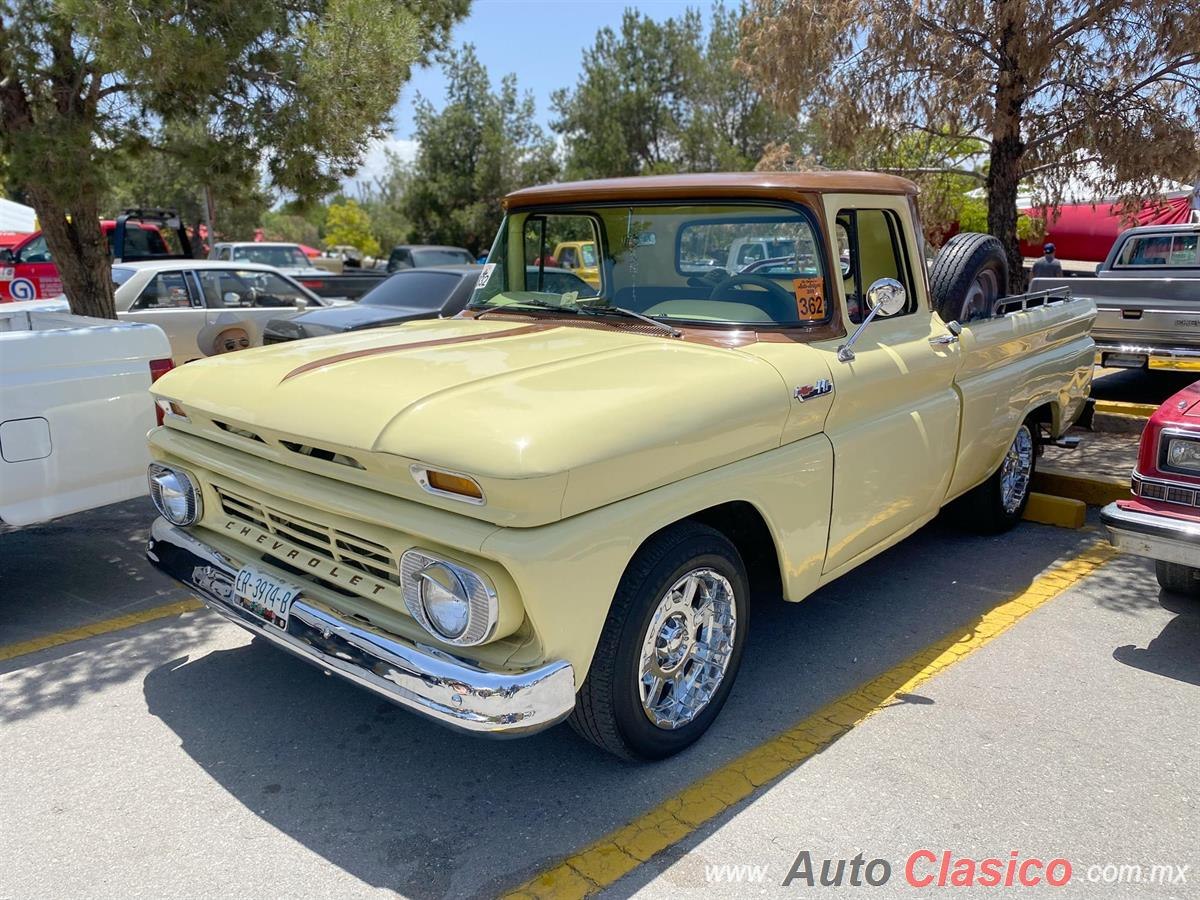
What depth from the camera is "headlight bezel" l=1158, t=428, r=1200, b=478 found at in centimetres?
401

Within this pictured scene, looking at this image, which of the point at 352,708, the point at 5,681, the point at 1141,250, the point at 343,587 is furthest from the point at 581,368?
the point at 1141,250

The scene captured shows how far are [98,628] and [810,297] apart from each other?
3.52 metres

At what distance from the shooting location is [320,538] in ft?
10.4

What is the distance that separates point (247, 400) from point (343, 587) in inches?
29.2

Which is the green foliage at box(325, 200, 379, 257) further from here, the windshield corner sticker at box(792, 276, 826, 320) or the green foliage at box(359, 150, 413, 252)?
the windshield corner sticker at box(792, 276, 826, 320)

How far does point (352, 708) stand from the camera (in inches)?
146

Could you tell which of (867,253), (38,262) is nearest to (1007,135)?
(867,253)

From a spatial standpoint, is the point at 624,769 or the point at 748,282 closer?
A: the point at 624,769

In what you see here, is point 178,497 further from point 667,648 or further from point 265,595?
point 667,648

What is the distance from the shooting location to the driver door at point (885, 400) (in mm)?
3744

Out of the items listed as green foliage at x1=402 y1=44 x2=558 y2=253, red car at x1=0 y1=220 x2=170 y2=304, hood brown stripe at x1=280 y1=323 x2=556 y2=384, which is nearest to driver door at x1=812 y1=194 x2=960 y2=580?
hood brown stripe at x1=280 y1=323 x2=556 y2=384

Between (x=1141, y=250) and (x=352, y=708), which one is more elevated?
(x=1141, y=250)

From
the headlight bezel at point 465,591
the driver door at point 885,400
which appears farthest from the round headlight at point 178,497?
the driver door at point 885,400

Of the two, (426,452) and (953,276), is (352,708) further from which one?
(953,276)
